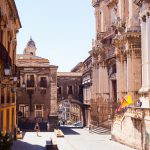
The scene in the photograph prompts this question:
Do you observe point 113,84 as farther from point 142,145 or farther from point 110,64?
point 142,145

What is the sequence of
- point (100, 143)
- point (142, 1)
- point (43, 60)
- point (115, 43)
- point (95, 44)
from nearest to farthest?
point (142, 1) → point (100, 143) → point (115, 43) → point (95, 44) → point (43, 60)

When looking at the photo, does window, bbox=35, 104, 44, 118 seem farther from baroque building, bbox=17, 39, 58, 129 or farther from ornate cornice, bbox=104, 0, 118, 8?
ornate cornice, bbox=104, 0, 118, 8

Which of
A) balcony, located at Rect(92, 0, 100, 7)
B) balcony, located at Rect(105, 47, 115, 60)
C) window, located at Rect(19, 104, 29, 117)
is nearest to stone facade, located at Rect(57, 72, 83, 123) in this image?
window, located at Rect(19, 104, 29, 117)

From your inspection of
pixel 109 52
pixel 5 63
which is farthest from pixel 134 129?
pixel 109 52

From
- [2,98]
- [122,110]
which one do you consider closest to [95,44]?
[122,110]

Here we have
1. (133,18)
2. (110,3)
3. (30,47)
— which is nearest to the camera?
(133,18)

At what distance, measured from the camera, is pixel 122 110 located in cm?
3444

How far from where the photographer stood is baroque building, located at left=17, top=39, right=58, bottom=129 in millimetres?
51406

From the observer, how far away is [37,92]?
51688mm

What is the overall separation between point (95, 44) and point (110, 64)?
14.1 ft

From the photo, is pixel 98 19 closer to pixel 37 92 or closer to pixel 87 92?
pixel 87 92

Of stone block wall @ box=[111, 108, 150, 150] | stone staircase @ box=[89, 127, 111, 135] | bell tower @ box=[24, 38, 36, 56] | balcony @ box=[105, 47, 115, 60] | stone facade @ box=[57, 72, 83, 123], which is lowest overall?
stone staircase @ box=[89, 127, 111, 135]

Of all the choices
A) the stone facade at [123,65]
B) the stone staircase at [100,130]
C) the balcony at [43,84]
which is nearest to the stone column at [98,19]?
Result: the stone facade at [123,65]

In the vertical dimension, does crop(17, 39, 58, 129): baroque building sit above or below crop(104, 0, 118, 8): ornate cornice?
below
